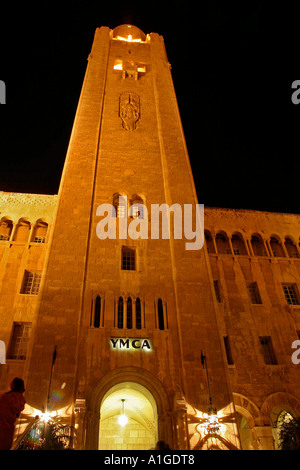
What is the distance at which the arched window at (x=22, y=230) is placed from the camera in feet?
77.3

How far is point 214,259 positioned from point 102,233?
876 cm

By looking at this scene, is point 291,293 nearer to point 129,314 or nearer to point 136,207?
point 136,207

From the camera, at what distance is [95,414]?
14531mm

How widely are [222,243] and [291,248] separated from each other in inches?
217

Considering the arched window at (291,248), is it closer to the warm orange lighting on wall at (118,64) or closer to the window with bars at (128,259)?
the window with bars at (128,259)

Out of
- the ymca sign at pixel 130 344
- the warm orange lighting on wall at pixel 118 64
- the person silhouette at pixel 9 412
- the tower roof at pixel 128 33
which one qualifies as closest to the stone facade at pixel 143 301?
the ymca sign at pixel 130 344

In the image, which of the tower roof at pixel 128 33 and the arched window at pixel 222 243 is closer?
the arched window at pixel 222 243

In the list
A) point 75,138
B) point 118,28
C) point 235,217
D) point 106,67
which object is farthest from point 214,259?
point 118,28

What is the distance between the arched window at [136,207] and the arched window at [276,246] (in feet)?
36.6

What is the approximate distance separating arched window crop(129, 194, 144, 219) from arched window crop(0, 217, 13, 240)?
29.2 ft

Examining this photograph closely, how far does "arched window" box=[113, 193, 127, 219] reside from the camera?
21734 mm

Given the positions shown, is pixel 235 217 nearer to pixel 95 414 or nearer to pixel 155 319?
pixel 155 319

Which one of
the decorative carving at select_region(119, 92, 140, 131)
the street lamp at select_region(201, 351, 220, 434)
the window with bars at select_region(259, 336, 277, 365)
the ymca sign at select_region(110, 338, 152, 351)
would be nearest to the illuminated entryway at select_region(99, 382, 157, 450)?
the ymca sign at select_region(110, 338, 152, 351)

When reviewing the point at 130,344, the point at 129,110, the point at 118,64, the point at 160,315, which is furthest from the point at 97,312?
the point at 118,64
